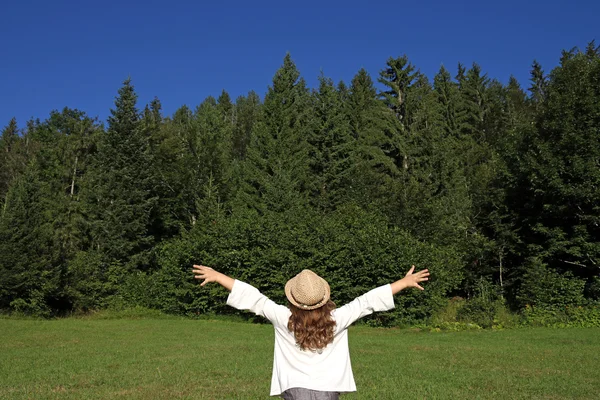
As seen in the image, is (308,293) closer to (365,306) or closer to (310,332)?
(310,332)

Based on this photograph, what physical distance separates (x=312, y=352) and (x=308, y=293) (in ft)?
1.32

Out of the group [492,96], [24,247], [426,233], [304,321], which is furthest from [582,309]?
[492,96]

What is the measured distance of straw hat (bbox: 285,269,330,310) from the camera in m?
3.41

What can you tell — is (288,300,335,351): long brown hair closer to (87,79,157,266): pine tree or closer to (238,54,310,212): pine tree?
(238,54,310,212): pine tree

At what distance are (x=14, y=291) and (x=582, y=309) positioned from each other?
2964cm

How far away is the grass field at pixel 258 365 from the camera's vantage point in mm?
9273

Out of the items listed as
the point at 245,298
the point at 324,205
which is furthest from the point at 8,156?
the point at 245,298

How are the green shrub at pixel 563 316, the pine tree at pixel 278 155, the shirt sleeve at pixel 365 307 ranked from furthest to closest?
the pine tree at pixel 278 155 → the green shrub at pixel 563 316 → the shirt sleeve at pixel 365 307

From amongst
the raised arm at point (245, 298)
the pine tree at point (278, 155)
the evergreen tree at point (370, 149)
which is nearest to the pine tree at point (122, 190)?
the pine tree at point (278, 155)

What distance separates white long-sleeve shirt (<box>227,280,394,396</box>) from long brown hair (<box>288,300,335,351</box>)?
6 centimetres

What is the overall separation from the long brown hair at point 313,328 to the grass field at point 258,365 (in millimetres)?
5774

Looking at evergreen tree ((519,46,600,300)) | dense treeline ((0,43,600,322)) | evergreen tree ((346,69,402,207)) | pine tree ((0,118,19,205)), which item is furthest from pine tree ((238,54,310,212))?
pine tree ((0,118,19,205))

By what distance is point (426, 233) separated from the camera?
32531mm

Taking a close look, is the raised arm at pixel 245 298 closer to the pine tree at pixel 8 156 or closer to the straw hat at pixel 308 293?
the straw hat at pixel 308 293
